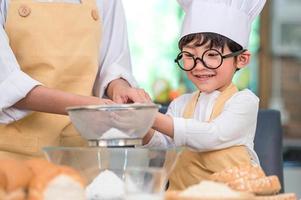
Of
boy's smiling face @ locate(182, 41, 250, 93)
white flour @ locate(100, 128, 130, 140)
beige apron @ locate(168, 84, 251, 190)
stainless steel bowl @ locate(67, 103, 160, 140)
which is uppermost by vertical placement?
boy's smiling face @ locate(182, 41, 250, 93)

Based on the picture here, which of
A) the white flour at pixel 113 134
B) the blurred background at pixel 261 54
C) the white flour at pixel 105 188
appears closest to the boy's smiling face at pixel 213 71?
the white flour at pixel 113 134

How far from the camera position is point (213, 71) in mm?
1628

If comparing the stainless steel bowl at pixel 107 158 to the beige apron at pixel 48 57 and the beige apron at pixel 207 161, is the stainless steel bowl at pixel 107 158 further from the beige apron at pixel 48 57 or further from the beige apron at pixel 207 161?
the beige apron at pixel 48 57

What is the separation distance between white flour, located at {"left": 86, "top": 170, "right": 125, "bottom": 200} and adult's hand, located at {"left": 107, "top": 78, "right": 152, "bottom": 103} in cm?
34

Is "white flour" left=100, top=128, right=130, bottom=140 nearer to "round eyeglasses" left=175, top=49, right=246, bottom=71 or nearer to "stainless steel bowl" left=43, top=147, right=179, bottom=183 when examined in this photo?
"stainless steel bowl" left=43, top=147, right=179, bottom=183

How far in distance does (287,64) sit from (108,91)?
420 centimetres

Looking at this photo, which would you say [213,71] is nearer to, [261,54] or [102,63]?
[102,63]

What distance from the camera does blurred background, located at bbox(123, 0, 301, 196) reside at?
18.5 feet

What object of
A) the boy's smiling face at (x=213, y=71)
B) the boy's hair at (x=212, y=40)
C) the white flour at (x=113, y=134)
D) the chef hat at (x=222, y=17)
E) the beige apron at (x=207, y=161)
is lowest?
the beige apron at (x=207, y=161)

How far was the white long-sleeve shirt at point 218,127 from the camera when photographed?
1.56 meters

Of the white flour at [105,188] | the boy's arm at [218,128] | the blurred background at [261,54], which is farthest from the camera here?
the blurred background at [261,54]

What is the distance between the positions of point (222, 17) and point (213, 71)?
0.40 ft

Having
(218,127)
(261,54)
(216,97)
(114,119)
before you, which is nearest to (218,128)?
(218,127)

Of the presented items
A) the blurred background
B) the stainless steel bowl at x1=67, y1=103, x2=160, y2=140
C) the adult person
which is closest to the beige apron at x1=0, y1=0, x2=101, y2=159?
the adult person
